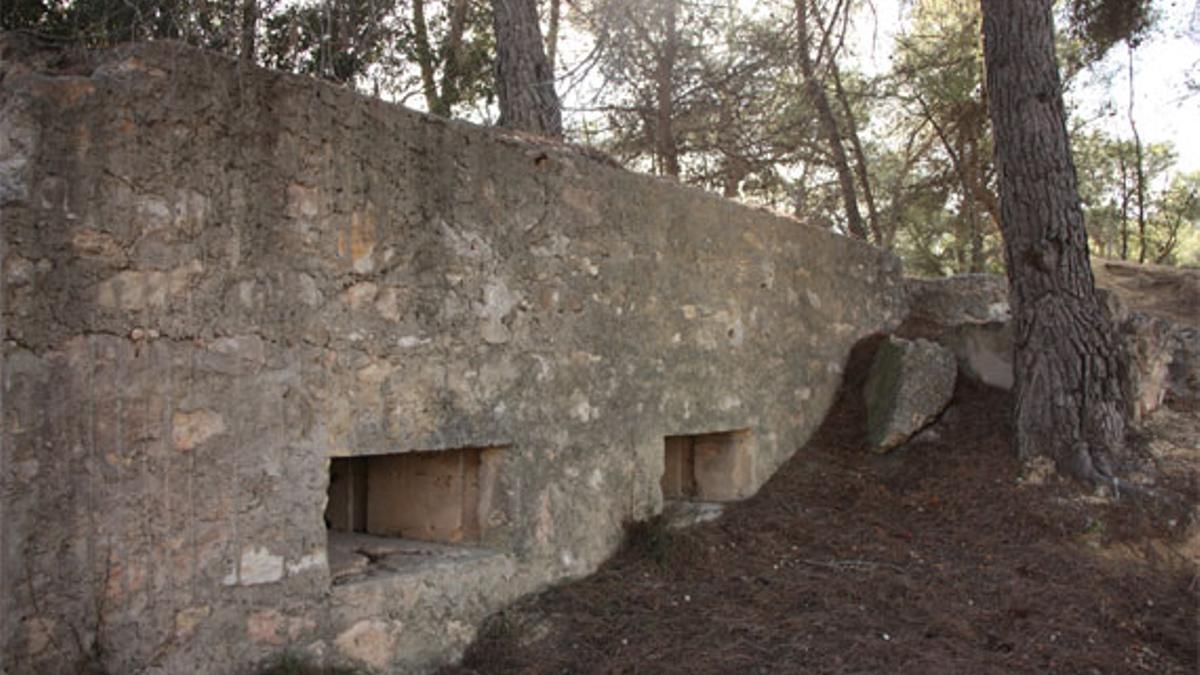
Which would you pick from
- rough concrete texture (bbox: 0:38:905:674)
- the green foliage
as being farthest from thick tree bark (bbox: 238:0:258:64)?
the green foliage

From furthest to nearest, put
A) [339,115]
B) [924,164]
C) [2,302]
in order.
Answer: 1. [924,164]
2. [339,115]
3. [2,302]

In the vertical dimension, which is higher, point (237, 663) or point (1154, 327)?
point (1154, 327)

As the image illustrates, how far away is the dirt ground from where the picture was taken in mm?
3590

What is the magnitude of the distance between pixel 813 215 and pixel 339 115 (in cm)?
929

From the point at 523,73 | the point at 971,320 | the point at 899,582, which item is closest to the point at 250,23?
the point at 523,73

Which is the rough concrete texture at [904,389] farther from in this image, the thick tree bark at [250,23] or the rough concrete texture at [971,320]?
the thick tree bark at [250,23]

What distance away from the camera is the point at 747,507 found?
505cm

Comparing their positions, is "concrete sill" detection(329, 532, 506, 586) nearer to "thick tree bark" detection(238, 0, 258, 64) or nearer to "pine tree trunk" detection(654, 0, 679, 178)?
"thick tree bark" detection(238, 0, 258, 64)

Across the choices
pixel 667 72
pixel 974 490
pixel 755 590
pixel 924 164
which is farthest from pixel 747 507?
pixel 924 164

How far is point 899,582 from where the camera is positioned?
13.8 ft

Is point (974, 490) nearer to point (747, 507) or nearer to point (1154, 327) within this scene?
point (747, 507)

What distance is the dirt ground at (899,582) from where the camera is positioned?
3590 mm

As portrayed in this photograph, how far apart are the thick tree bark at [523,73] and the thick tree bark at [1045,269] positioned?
3.09 m

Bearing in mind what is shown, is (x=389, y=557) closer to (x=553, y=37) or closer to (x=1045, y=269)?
(x=1045, y=269)
